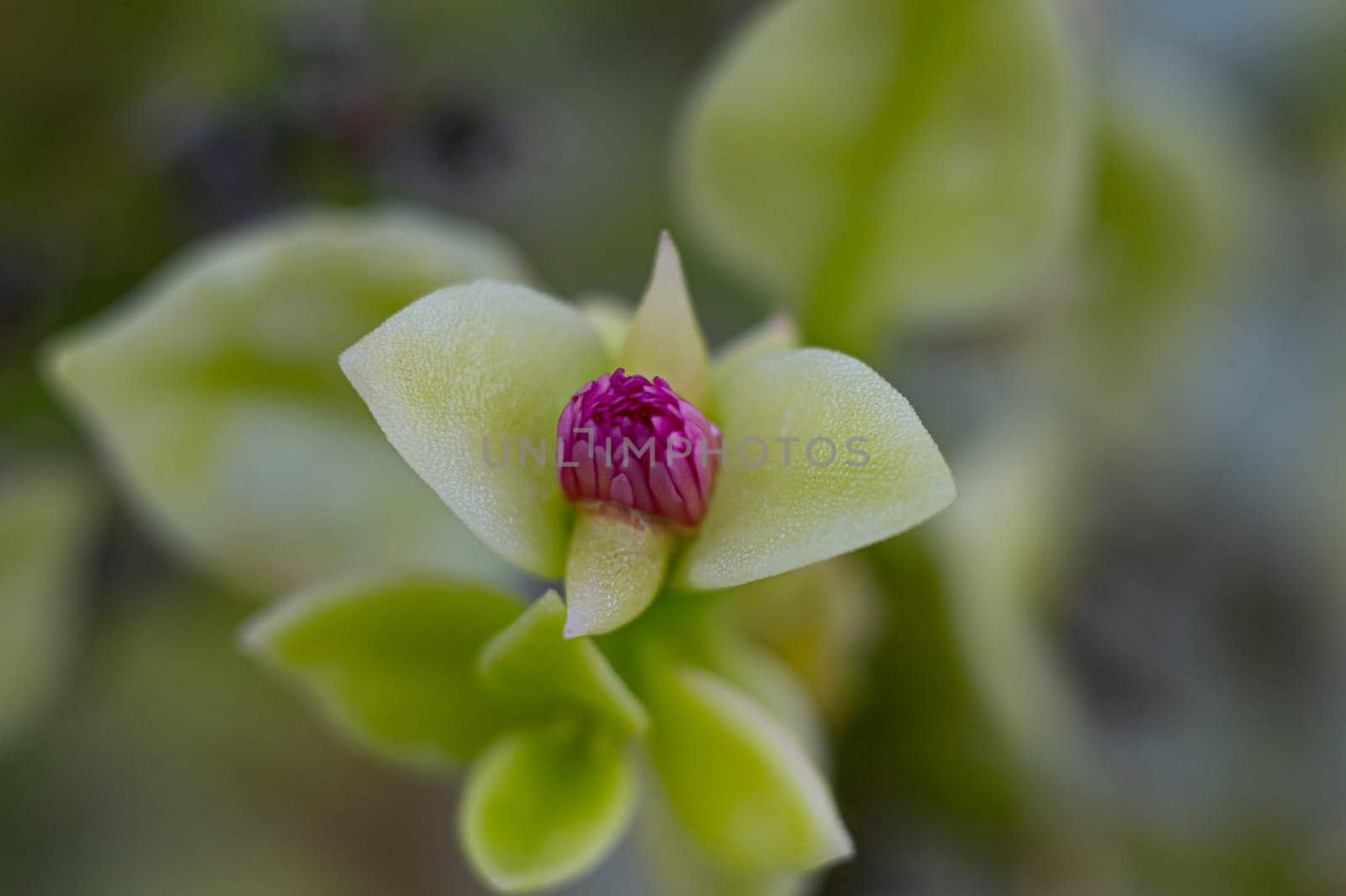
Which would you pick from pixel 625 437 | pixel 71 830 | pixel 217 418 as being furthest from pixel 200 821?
pixel 625 437

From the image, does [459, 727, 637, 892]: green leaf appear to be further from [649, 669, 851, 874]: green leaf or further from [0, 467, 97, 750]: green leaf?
[0, 467, 97, 750]: green leaf

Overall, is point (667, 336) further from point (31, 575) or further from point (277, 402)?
point (31, 575)

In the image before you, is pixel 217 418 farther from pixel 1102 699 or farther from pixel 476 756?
pixel 1102 699

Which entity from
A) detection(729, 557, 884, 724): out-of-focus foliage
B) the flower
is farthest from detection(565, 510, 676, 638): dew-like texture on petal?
detection(729, 557, 884, 724): out-of-focus foliage

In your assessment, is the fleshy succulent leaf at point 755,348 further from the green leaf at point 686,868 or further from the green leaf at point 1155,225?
the green leaf at point 1155,225

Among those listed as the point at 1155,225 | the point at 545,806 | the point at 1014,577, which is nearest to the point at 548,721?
the point at 545,806
